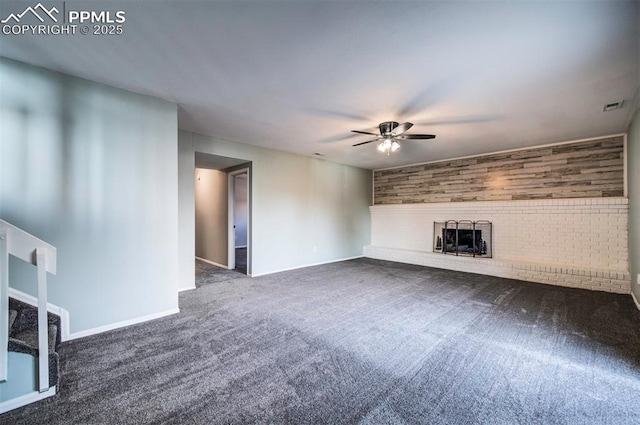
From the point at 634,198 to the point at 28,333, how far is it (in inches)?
263

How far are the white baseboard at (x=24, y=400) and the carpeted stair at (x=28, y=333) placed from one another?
48mm

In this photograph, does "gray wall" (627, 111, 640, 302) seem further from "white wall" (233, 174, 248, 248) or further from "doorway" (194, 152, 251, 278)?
"white wall" (233, 174, 248, 248)

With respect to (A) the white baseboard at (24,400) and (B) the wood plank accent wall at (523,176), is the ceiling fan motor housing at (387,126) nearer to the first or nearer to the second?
(B) the wood plank accent wall at (523,176)

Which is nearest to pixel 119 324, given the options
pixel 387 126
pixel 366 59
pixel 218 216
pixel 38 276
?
pixel 38 276

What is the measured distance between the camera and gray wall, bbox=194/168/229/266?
5.71 metres

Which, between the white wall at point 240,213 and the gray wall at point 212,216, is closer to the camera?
the gray wall at point 212,216

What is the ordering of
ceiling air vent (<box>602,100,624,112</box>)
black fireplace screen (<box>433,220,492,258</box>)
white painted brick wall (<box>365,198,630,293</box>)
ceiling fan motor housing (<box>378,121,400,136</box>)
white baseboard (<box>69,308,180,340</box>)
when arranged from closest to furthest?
white baseboard (<box>69,308,180,340</box>) → ceiling air vent (<box>602,100,624,112</box>) → ceiling fan motor housing (<box>378,121,400,136</box>) → white painted brick wall (<box>365,198,630,293</box>) → black fireplace screen (<box>433,220,492,258</box>)

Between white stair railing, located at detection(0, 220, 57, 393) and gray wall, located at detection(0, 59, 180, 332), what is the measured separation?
82cm

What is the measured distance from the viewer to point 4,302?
156cm

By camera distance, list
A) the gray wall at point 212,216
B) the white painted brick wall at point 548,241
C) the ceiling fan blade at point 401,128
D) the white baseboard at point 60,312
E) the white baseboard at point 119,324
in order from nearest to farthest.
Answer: the white baseboard at point 60,312
the white baseboard at point 119,324
the ceiling fan blade at point 401,128
the white painted brick wall at point 548,241
the gray wall at point 212,216

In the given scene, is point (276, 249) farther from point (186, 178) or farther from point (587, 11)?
point (587, 11)

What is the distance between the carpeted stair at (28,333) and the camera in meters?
1.69

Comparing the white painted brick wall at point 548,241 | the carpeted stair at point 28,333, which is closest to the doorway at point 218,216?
the carpeted stair at point 28,333

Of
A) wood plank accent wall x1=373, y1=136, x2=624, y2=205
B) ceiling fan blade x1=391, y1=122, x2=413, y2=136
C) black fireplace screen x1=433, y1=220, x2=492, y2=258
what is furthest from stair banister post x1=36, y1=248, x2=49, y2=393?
wood plank accent wall x1=373, y1=136, x2=624, y2=205
